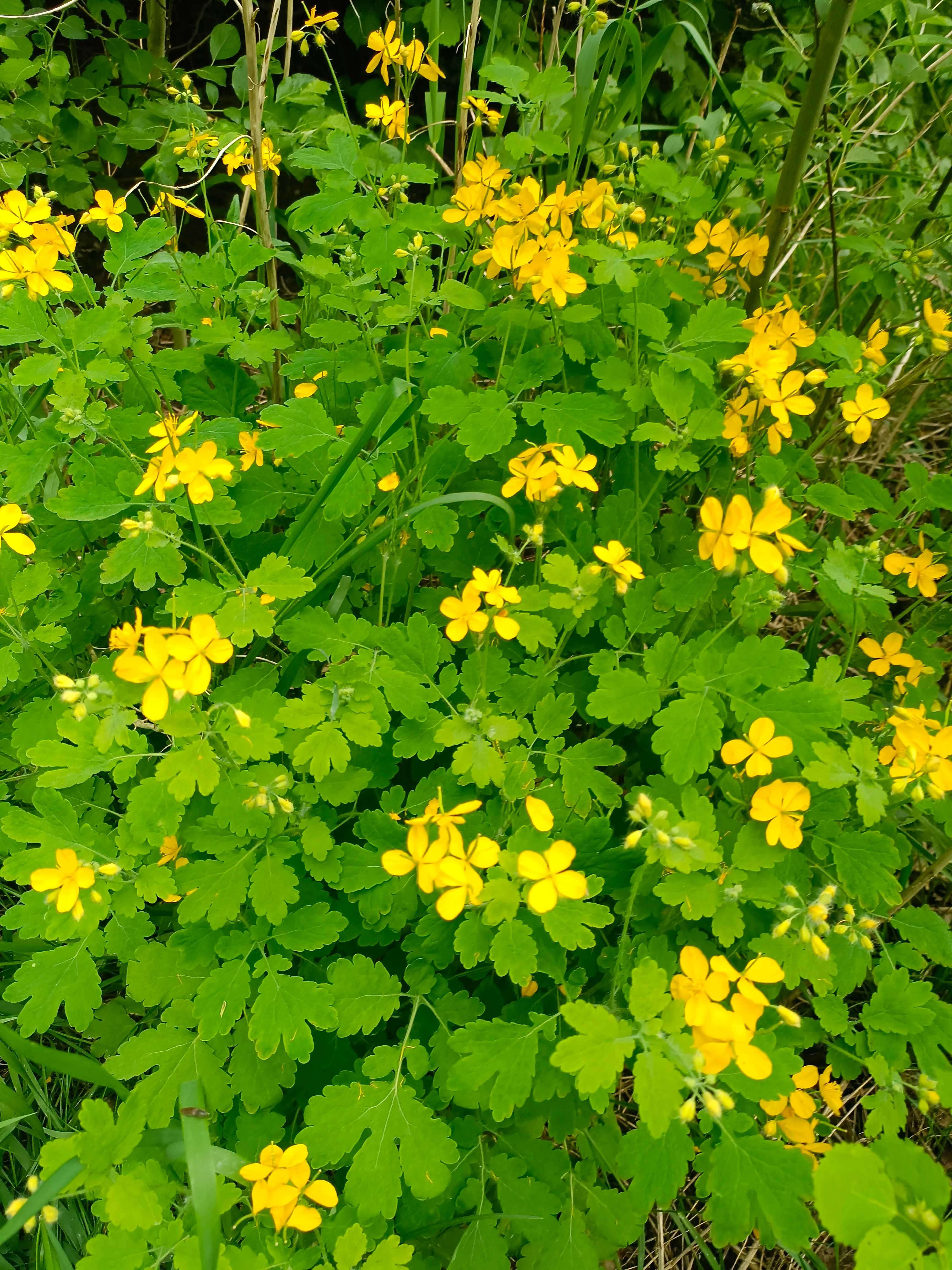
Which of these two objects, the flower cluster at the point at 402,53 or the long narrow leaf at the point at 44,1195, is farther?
the flower cluster at the point at 402,53

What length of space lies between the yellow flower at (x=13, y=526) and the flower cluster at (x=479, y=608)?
2.71 feet

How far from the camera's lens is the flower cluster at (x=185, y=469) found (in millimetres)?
1562

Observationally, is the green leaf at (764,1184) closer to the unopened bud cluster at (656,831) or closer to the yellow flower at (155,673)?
the unopened bud cluster at (656,831)

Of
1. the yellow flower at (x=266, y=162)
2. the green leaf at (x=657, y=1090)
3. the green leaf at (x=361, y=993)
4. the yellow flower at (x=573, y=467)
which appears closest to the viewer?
the green leaf at (x=657, y=1090)

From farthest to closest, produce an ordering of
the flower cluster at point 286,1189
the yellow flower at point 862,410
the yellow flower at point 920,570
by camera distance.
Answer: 1. the yellow flower at point 920,570
2. the yellow flower at point 862,410
3. the flower cluster at point 286,1189

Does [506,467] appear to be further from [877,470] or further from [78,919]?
[877,470]

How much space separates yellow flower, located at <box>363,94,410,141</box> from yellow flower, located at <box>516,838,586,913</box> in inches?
69.0

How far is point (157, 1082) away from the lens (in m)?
1.49

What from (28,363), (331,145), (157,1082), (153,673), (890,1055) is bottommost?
(157,1082)

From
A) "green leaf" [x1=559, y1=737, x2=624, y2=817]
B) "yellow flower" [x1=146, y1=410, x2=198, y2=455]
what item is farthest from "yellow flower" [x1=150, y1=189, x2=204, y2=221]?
"green leaf" [x1=559, y1=737, x2=624, y2=817]

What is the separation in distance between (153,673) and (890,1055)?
1.52m

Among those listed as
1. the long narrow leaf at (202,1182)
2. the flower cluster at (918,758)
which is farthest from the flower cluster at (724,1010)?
the long narrow leaf at (202,1182)

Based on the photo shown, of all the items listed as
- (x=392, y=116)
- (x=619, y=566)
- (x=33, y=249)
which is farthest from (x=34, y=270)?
(x=619, y=566)

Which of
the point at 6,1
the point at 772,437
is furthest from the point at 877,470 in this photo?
the point at 6,1
